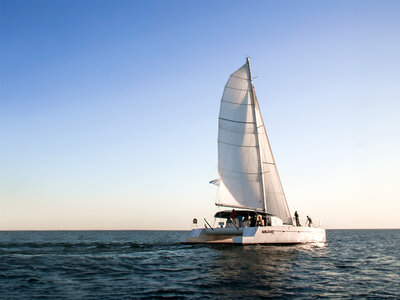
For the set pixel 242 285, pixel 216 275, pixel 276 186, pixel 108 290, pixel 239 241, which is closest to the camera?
pixel 108 290

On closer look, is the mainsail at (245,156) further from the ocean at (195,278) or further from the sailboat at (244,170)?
the ocean at (195,278)

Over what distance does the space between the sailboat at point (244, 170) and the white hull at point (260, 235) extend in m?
0.08

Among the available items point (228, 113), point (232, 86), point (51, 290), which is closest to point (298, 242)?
point (228, 113)

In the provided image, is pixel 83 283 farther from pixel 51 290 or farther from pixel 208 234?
pixel 208 234

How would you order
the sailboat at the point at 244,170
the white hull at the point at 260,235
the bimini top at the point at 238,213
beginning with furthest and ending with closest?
the bimini top at the point at 238,213 < the sailboat at the point at 244,170 < the white hull at the point at 260,235

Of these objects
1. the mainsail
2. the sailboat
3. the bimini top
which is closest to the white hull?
the sailboat

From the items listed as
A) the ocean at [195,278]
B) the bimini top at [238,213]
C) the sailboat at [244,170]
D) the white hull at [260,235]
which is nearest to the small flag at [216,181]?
the sailboat at [244,170]

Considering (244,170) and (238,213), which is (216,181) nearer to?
(244,170)

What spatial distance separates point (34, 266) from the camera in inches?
641

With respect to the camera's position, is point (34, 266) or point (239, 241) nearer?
point (34, 266)

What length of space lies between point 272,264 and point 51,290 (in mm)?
10310

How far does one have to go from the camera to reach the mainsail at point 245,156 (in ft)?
95.7

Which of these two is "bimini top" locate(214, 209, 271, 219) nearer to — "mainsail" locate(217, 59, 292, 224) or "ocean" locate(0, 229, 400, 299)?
"mainsail" locate(217, 59, 292, 224)

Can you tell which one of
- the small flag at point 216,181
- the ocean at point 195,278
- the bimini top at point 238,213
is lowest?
the ocean at point 195,278
